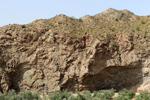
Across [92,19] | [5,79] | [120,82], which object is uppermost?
[92,19]

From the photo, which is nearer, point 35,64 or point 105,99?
point 105,99

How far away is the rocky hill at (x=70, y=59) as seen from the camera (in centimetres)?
1672

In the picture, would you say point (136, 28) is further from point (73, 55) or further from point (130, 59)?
point (73, 55)

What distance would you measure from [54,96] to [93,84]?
583 centimetres

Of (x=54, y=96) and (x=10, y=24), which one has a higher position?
(x=10, y=24)

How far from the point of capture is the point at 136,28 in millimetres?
20281

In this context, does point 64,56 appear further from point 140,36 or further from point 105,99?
point 140,36

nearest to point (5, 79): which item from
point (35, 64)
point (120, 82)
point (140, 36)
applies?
point (35, 64)

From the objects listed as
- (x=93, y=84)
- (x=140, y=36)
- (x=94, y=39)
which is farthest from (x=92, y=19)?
(x=93, y=84)

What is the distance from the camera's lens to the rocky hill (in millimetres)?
16719

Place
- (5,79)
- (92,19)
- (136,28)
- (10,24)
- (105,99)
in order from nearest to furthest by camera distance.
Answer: (105,99)
(5,79)
(10,24)
(136,28)
(92,19)

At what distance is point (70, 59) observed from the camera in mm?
17328

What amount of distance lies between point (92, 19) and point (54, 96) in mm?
12236

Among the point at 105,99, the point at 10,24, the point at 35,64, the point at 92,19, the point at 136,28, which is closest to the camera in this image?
the point at 105,99
